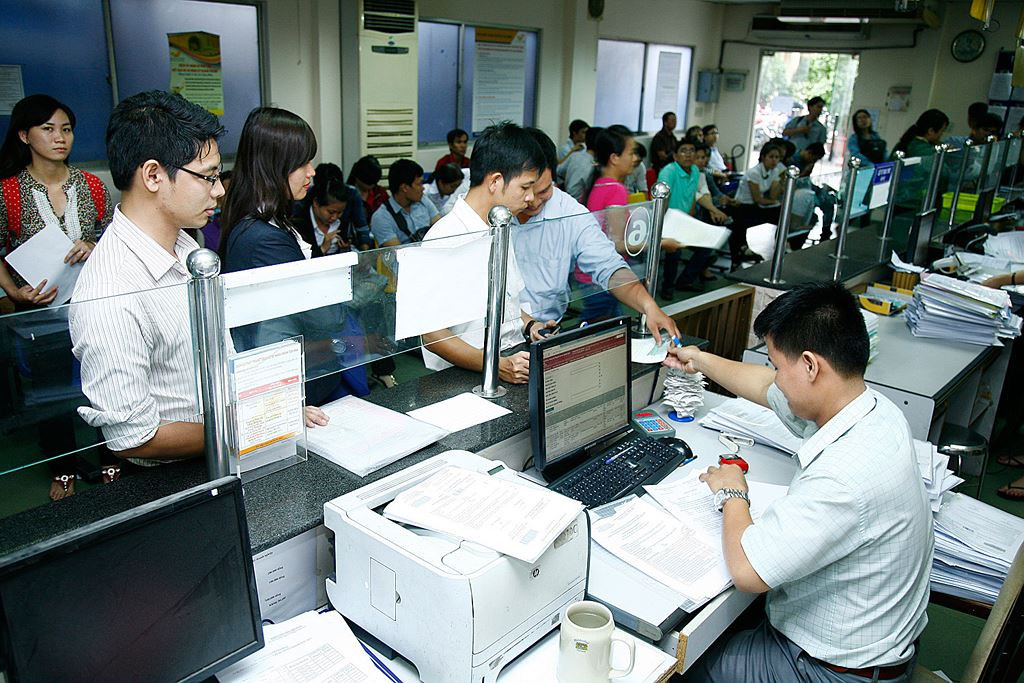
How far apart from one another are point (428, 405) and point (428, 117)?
5.53 metres

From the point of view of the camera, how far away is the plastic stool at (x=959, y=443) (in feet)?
9.31

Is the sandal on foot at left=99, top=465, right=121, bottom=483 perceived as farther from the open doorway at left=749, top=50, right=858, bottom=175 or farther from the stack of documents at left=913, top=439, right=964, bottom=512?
the open doorway at left=749, top=50, right=858, bottom=175

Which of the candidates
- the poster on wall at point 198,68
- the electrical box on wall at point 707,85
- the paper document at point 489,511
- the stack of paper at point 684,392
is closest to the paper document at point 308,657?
the paper document at point 489,511

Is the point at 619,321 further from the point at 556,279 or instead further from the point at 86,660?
the point at 86,660

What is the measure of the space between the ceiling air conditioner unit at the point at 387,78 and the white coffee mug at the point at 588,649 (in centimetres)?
507

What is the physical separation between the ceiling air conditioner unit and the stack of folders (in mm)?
3992

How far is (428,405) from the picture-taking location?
1.90 meters

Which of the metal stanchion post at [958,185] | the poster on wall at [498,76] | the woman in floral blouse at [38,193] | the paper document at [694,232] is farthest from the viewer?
the poster on wall at [498,76]

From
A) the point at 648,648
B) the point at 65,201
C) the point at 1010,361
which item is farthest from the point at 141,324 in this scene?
the point at 1010,361

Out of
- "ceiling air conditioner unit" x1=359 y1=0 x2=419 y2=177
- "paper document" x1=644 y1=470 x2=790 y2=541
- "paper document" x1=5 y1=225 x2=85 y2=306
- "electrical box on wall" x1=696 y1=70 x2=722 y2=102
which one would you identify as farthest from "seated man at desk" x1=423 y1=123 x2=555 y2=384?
"electrical box on wall" x1=696 y1=70 x2=722 y2=102

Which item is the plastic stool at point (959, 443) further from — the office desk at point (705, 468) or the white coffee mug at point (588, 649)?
the white coffee mug at point (588, 649)

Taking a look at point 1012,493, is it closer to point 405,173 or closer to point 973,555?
point 973,555

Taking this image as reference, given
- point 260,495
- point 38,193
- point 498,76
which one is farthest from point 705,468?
point 498,76

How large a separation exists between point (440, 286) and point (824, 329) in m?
0.81
